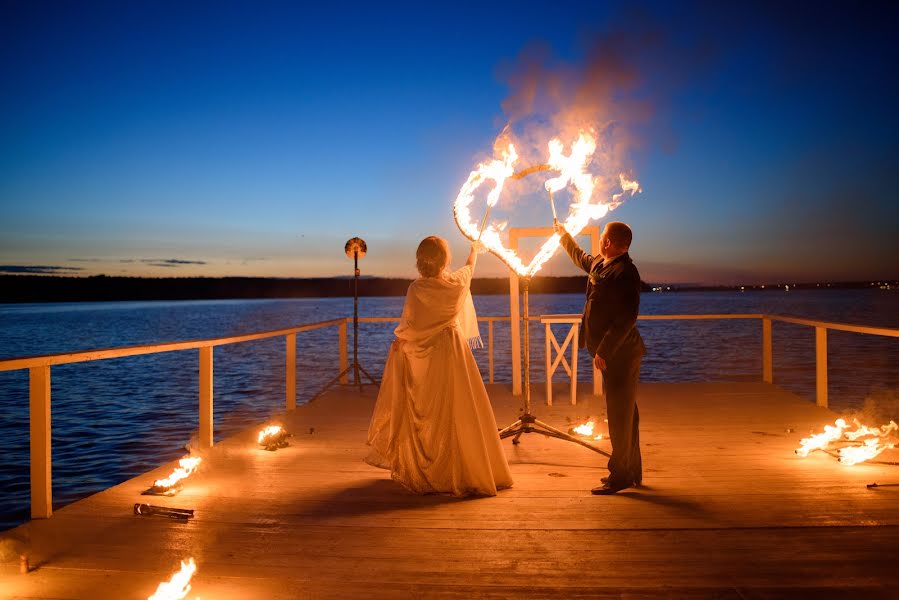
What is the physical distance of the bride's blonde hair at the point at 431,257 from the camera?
4832 millimetres

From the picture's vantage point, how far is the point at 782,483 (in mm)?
4723

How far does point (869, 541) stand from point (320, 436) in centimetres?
496

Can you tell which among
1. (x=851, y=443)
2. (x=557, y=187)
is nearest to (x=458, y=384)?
(x=557, y=187)

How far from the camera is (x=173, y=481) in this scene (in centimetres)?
471

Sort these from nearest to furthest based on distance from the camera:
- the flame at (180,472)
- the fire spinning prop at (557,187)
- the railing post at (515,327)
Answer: the flame at (180,472) < the fire spinning prop at (557,187) < the railing post at (515,327)

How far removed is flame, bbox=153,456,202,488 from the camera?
467cm

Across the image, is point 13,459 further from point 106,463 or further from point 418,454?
point 418,454

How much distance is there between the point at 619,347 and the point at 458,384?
1172 mm

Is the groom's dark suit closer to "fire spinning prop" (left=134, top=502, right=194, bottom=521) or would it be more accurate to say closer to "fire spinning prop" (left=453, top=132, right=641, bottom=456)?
"fire spinning prop" (left=453, top=132, right=641, bottom=456)

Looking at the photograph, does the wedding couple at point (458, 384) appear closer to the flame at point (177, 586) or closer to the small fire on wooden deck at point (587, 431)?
the small fire on wooden deck at point (587, 431)

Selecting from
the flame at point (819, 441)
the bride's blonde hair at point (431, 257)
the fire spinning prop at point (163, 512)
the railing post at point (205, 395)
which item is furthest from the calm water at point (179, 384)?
the flame at point (819, 441)

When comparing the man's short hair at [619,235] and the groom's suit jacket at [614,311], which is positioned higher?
the man's short hair at [619,235]

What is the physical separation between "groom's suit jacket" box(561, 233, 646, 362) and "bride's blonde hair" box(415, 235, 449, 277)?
3.65 feet

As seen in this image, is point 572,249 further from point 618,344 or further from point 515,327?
point 515,327
